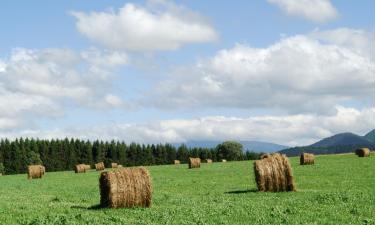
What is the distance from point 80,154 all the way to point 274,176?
5238 inches

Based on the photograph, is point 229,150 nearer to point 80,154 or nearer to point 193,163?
point 80,154

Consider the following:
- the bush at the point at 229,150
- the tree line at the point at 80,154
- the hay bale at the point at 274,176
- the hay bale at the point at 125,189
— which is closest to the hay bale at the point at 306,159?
the hay bale at the point at 274,176

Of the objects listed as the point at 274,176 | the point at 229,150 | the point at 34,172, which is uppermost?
the point at 229,150

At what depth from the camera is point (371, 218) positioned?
17.3 meters

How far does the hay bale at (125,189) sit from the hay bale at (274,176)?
697 centimetres

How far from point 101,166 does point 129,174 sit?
64.0 meters

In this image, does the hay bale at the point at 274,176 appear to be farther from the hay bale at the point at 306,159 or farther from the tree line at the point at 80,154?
the tree line at the point at 80,154

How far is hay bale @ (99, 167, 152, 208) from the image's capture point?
853 inches

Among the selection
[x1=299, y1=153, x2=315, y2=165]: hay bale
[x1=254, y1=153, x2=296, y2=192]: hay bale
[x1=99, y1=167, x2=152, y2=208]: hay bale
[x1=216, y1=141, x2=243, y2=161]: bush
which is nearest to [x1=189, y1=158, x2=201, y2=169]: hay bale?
[x1=299, y1=153, x2=315, y2=165]: hay bale

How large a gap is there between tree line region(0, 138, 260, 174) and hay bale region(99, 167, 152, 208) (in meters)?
116

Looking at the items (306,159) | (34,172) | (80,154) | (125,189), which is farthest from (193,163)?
(80,154)

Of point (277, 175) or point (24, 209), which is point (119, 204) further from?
point (277, 175)

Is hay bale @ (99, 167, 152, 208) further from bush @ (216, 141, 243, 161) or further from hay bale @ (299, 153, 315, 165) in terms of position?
bush @ (216, 141, 243, 161)

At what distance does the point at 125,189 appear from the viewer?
21766 millimetres
